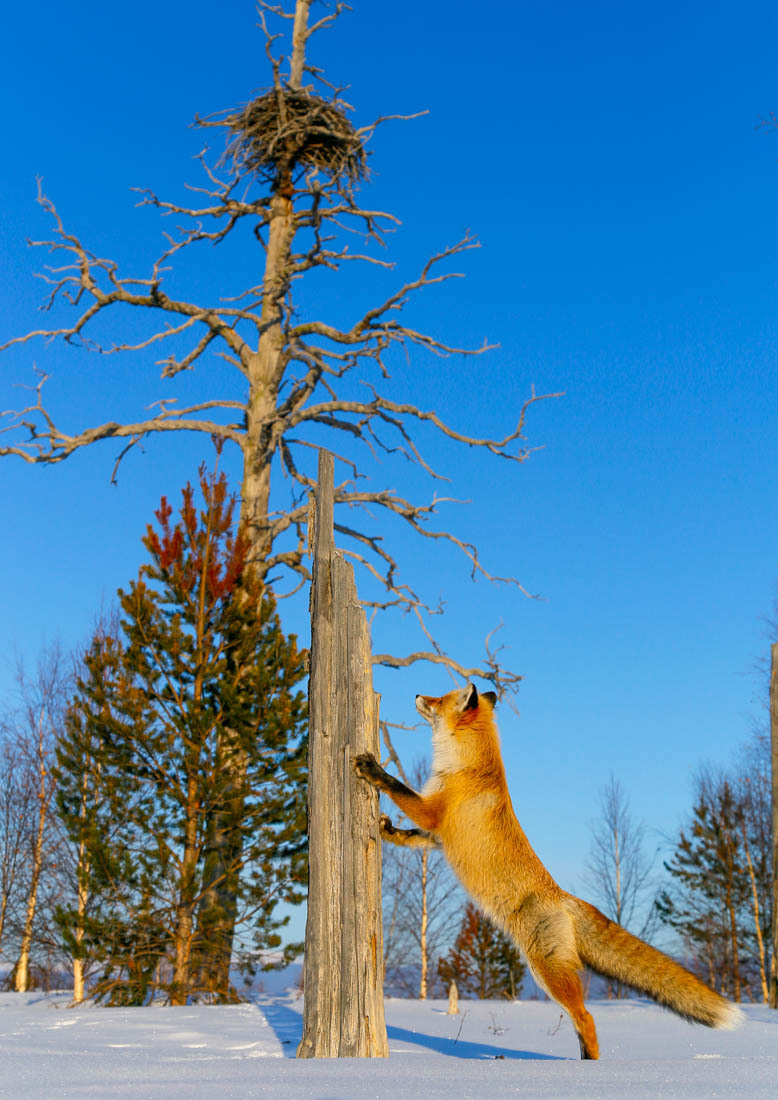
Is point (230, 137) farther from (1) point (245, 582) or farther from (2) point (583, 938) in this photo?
(2) point (583, 938)

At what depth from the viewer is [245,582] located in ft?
50.2

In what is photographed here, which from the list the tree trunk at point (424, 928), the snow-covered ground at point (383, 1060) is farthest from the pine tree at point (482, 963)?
the snow-covered ground at point (383, 1060)

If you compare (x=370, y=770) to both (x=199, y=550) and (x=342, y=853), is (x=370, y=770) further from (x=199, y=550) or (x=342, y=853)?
(x=199, y=550)

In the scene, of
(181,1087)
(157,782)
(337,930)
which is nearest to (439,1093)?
(181,1087)

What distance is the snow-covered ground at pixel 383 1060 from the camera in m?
3.89

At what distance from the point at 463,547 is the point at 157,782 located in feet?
29.5

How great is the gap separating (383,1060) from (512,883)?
4.43ft

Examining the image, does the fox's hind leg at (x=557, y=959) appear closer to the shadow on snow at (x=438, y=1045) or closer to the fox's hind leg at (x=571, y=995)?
the fox's hind leg at (x=571, y=995)

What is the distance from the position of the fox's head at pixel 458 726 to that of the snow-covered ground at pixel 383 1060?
6.34ft

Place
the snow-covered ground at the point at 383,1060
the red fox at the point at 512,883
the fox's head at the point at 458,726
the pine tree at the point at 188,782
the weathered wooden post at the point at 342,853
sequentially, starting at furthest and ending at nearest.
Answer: the pine tree at the point at 188,782 → the fox's head at the point at 458,726 → the weathered wooden post at the point at 342,853 → the red fox at the point at 512,883 → the snow-covered ground at the point at 383,1060

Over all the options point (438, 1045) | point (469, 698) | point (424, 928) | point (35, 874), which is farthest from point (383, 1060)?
point (424, 928)

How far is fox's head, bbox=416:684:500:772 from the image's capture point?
6.75 m

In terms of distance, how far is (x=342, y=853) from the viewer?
6.33 metres

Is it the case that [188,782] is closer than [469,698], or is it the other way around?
[469,698]
